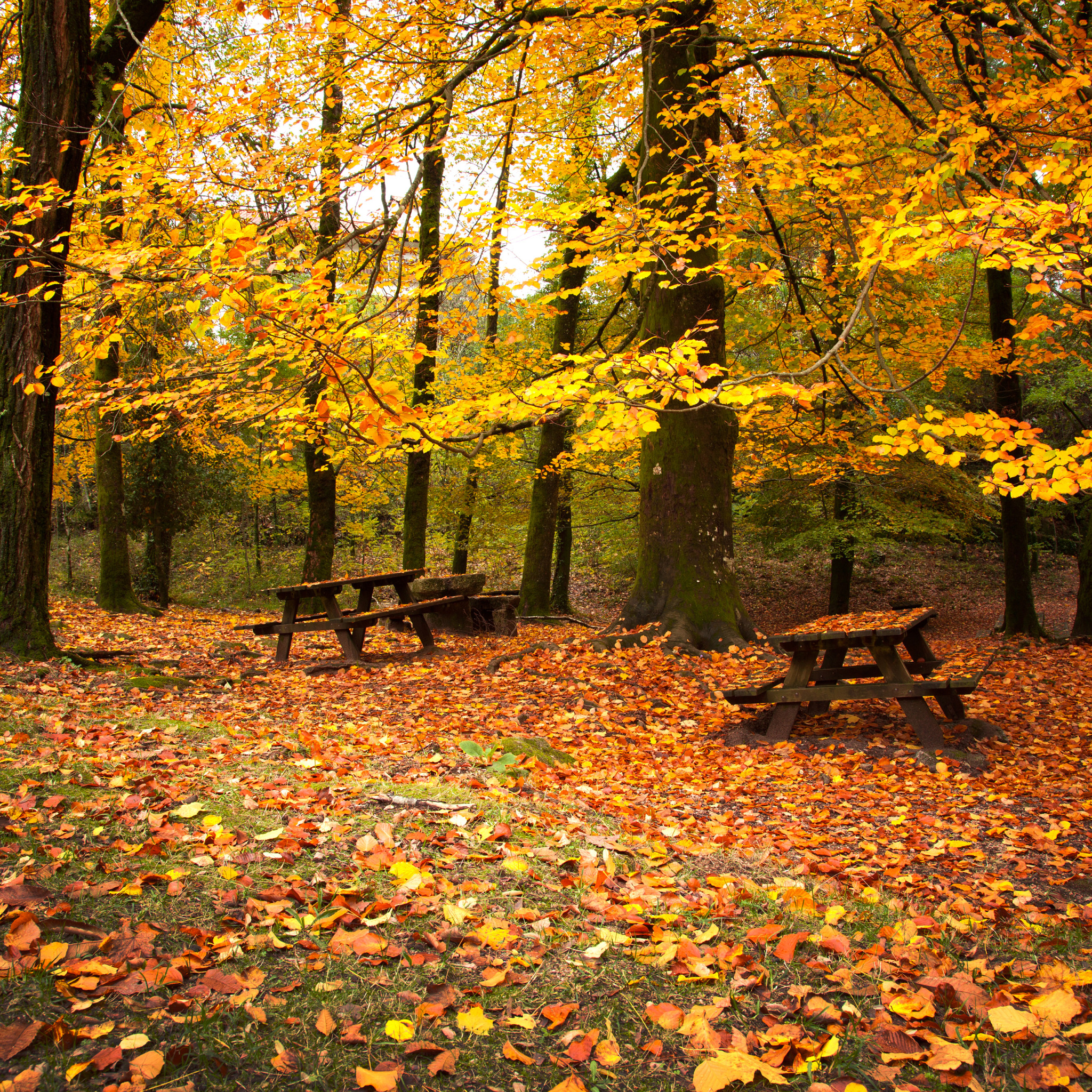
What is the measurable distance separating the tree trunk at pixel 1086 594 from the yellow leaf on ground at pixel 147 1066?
11130mm

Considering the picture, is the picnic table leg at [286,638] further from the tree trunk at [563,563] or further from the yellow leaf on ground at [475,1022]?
the tree trunk at [563,563]

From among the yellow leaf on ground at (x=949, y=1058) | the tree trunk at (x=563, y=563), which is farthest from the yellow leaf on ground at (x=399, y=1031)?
the tree trunk at (x=563, y=563)

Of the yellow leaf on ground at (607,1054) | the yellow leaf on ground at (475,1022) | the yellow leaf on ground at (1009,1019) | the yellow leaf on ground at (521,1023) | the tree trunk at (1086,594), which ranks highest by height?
the tree trunk at (1086,594)

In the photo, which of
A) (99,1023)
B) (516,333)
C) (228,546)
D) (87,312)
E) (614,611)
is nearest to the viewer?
(99,1023)

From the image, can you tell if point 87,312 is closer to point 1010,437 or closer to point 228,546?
point 1010,437

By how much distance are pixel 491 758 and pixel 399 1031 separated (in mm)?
2408

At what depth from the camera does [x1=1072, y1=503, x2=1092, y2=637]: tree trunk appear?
9.71 m

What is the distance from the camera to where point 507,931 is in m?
2.37

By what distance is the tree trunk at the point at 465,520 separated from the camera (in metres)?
16.2

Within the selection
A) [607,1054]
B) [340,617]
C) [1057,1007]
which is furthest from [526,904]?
[340,617]

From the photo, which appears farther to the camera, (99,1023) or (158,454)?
(158,454)

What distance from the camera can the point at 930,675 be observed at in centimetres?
613

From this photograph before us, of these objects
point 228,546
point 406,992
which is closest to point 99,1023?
point 406,992

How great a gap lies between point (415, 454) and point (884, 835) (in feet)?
32.5
